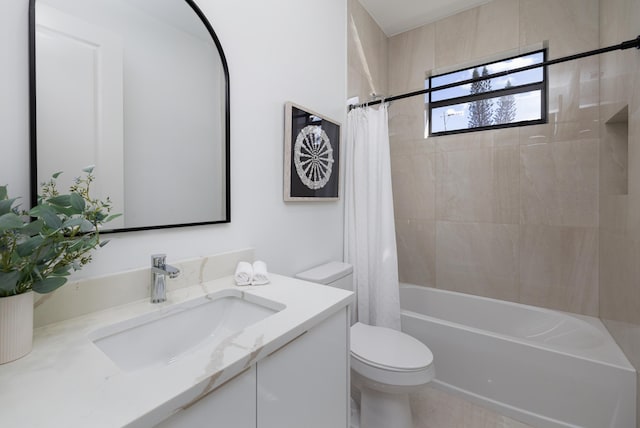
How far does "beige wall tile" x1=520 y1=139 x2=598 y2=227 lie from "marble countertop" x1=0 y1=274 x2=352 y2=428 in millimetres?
2091

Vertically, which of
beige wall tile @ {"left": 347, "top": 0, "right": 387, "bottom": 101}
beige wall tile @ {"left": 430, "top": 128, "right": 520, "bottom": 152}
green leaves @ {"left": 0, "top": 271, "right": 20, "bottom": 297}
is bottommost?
green leaves @ {"left": 0, "top": 271, "right": 20, "bottom": 297}

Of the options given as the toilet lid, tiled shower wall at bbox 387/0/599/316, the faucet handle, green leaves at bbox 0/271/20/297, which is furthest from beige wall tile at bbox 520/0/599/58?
green leaves at bbox 0/271/20/297

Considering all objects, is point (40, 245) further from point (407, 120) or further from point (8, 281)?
point (407, 120)

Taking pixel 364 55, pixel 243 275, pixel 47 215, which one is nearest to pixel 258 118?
pixel 243 275

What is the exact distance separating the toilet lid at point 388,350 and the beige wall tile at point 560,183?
143 cm

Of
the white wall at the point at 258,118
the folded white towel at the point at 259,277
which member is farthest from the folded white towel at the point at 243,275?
the white wall at the point at 258,118

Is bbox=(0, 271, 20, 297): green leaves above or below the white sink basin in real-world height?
above

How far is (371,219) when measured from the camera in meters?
1.85

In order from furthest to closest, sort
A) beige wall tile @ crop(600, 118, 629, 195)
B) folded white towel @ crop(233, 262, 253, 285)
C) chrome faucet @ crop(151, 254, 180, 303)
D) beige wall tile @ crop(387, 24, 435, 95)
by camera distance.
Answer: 1. beige wall tile @ crop(387, 24, 435, 95)
2. beige wall tile @ crop(600, 118, 629, 195)
3. folded white towel @ crop(233, 262, 253, 285)
4. chrome faucet @ crop(151, 254, 180, 303)

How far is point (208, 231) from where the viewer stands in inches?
45.2

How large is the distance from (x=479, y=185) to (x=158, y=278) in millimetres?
2350

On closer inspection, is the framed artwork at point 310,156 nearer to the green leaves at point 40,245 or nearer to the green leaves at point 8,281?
the green leaves at point 40,245

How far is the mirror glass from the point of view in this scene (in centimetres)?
77

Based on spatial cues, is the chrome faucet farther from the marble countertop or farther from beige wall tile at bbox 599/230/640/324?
beige wall tile at bbox 599/230/640/324
